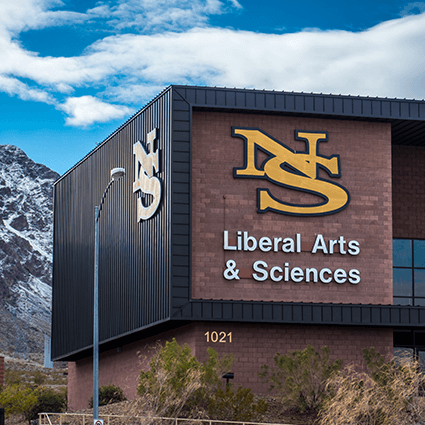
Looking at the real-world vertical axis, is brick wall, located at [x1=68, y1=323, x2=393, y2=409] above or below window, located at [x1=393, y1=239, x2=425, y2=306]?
below

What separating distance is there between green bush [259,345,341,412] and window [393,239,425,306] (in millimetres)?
13672

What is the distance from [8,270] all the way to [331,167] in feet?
554

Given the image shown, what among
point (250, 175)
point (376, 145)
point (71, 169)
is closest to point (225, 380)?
point (250, 175)

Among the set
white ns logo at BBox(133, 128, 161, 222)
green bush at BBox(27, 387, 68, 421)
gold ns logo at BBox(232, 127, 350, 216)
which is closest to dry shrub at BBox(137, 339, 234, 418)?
white ns logo at BBox(133, 128, 161, 222)

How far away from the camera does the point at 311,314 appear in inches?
1362

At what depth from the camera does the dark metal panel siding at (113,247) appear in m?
35.9

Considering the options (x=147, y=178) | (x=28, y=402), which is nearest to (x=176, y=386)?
(x=147, y=178)

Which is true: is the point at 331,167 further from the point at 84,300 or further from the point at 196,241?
the point at 84,300

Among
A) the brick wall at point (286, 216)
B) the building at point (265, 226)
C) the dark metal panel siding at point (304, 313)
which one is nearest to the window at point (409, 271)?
the building at point (265, 226)

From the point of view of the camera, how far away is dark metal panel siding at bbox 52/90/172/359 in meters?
35.9

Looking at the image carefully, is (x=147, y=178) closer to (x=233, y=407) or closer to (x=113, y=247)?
(x=113, y=247)

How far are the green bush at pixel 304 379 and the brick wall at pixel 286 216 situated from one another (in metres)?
4.43

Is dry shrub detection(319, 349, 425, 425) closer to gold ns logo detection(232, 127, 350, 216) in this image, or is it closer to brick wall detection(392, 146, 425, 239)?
gold ns logo detection(232, 127, 350, 216)

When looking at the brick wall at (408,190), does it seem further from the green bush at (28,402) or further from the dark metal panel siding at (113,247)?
the green bush at (28,402)
